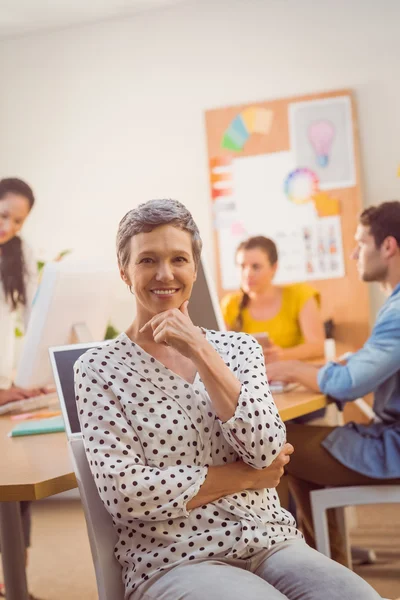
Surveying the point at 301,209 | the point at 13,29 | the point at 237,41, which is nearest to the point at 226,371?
the point at 301,209

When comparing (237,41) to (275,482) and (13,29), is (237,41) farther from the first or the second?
(275,482)

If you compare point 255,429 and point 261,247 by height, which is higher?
point 261,247

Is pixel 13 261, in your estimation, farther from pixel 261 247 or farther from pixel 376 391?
pixel 376 391

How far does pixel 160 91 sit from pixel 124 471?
11.7ft

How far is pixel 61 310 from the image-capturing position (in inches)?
88.2

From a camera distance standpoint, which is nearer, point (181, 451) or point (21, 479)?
point (181, 451)

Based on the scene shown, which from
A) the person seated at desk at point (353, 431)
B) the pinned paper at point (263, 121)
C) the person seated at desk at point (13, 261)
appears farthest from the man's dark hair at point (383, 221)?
the pinned paper at point (263, 121)

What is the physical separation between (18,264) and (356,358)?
1716mm

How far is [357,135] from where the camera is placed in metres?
4.14

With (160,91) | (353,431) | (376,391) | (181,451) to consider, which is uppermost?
(160,91)

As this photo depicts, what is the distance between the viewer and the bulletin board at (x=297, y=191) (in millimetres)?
4125

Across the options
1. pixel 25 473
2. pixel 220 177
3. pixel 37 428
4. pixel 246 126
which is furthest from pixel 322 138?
pixel 25 473

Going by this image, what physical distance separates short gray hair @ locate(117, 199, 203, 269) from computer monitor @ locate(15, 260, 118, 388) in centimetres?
76

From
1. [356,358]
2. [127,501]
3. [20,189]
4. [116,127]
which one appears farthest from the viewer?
[116,127]
